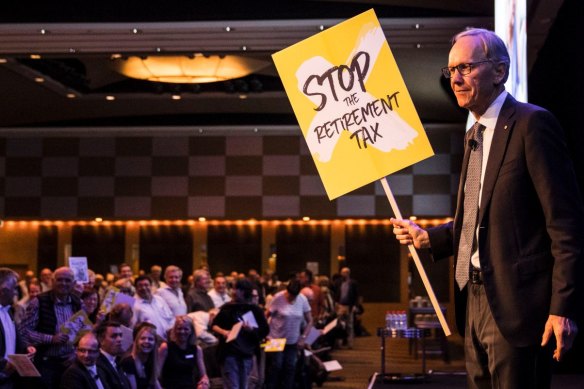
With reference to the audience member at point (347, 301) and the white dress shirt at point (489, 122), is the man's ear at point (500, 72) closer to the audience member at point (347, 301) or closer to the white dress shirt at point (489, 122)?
the white dress shirt at point (489, 122)

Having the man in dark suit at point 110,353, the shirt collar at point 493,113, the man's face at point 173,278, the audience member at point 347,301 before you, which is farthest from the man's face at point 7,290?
the audience member at point 347,301

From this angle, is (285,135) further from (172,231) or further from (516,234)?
(516,234)

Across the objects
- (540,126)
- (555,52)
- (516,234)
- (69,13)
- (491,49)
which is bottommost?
(516,234)

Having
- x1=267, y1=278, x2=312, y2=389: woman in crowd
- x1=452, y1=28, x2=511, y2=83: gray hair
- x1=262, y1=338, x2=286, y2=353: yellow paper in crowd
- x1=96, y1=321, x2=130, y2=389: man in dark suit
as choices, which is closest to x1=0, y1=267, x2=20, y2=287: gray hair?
x1=96, y1=321, x2=130, y2=389: man in dark suit

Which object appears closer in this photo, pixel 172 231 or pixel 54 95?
pixel 54 95

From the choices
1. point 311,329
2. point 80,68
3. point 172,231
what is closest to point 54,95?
point 80,68

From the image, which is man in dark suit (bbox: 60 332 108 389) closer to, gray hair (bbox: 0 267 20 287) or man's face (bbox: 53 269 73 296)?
gray hair (bbox: 0 267 20 287)

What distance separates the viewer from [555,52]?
28.1 feet

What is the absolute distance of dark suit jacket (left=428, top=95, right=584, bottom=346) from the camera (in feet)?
7.05

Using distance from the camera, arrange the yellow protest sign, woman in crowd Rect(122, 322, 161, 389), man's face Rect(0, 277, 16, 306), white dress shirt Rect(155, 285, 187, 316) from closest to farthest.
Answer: the yellow protest sign → man's face Rect(0, 277, 16, 306) → woman in crowd Rect(122, 322, 161, 389) → white dress shirt Rect(155, 285, 187, 316)

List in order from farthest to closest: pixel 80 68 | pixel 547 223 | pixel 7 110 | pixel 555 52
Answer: pixel 7 110, pixel 80 68, pixel 555 52, pixel 547 223

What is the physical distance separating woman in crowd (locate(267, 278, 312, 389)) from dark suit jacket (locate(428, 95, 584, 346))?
26.0 feet

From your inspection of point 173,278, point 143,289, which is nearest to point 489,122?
point 143,289

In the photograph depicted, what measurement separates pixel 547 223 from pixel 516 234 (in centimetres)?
8
